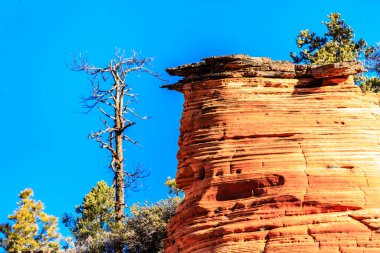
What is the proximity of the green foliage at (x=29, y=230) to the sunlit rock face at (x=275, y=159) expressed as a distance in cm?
1560

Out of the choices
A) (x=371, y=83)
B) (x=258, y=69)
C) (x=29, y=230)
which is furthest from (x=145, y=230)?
(x=258, y=69)

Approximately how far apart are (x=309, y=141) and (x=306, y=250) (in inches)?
144

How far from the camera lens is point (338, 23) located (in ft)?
166

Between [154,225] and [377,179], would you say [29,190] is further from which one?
[377,179]

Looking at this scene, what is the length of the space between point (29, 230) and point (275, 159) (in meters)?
19.8

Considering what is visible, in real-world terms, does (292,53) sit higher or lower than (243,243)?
higher

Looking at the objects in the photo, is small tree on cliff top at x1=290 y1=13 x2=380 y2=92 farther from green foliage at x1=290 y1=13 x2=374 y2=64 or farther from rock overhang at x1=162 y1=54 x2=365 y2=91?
rock overhang at x1=162 y1=54 x2=365 y2=91

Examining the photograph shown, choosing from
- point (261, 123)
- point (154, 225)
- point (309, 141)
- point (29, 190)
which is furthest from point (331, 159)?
point (29, 190)

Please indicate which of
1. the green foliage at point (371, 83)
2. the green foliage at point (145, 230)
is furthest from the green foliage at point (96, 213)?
the green foliage at point (371, 83)

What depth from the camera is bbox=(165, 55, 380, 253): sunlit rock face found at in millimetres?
17734

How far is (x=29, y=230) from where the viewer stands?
35.6m

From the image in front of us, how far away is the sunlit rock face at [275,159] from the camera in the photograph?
17734 millimetres

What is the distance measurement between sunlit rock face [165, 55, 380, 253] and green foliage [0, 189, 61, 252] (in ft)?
51.2

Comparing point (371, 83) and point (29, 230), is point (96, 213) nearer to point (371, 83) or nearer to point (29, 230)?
point (29, 230)
